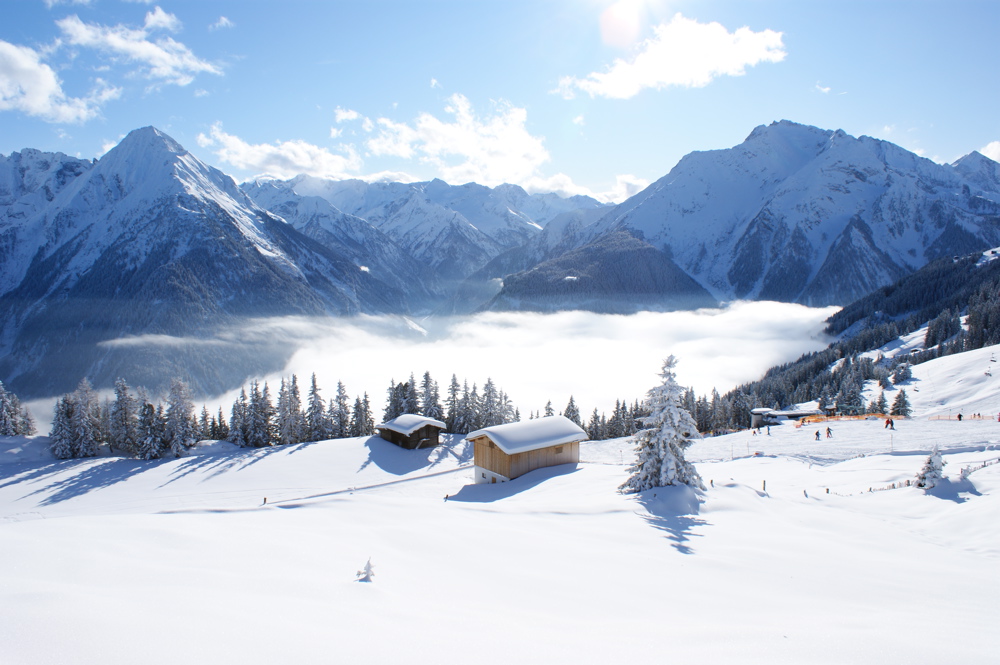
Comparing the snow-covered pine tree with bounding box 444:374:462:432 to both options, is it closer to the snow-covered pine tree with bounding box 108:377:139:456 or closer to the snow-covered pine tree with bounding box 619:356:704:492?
the snow-covered pine tree with bounding box 108:377:139:456

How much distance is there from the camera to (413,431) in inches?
1938

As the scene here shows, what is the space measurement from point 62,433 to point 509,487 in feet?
172

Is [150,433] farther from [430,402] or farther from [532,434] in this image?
[532,434]

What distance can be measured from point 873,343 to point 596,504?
136 m

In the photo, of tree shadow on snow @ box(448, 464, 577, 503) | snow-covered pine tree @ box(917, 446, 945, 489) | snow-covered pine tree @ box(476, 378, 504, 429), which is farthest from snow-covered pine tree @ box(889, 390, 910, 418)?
snow-covered pine tree @ box(476, 378, 504, 429)

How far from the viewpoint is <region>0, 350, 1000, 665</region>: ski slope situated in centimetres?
514

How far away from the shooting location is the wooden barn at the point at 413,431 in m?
49.5

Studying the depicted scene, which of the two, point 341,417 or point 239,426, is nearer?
point 239,426

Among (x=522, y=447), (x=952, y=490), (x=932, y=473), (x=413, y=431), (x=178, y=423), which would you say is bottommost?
(x=952, y=490)

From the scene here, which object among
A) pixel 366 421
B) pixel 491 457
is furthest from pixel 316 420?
pixel 491 457

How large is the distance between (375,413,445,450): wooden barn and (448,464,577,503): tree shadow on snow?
1855cm

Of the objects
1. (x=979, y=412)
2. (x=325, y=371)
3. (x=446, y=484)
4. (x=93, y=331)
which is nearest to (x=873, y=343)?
(x=979, y=412)

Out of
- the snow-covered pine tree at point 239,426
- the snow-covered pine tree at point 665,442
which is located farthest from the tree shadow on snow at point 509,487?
the snow-covered pine tree at point 239,426

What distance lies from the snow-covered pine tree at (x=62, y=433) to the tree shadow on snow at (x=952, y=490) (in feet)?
236
